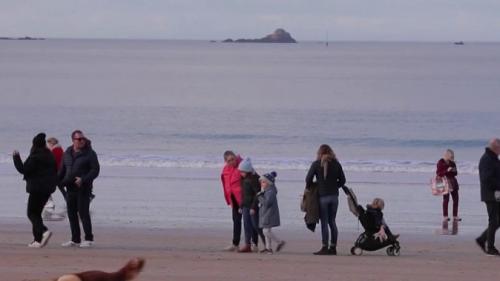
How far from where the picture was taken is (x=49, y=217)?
60.3ft

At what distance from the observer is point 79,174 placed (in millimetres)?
13906

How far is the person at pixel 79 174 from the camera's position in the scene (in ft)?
45.6

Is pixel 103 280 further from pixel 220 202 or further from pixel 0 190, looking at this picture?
pixel 0 190

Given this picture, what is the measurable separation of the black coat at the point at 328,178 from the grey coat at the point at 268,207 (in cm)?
49

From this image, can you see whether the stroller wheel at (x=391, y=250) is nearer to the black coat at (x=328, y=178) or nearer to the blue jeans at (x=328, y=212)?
the blue jeans at (x=328, y=212)

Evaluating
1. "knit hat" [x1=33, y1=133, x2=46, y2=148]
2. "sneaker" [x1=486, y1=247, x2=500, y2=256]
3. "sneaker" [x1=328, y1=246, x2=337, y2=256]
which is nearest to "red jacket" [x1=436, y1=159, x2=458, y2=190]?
"sneaker" [x1=486, y1=247, x2=500, y2=256]

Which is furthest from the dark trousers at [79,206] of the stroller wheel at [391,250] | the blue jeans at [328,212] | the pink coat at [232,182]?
the stroller wheel at [391,250]

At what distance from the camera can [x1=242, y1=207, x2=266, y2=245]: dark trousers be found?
14.4 meters

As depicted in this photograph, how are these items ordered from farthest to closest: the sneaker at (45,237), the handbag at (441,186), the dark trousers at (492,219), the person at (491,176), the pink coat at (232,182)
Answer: the handbag at (441,186) < the pink coat at (232,182) < the sneaker at (45,237) < the dark trousers at (492,219) < the person at (491,176)

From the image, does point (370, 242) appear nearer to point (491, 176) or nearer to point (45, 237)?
point (491, 176)

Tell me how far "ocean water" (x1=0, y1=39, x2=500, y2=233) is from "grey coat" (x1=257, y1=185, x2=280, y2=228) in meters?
4.21

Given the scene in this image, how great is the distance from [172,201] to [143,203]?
631mm

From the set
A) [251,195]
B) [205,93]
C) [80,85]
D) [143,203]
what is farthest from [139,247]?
[80,85]

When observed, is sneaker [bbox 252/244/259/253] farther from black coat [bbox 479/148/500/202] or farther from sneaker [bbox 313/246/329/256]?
black coat [bbox 479/148/500/202]
